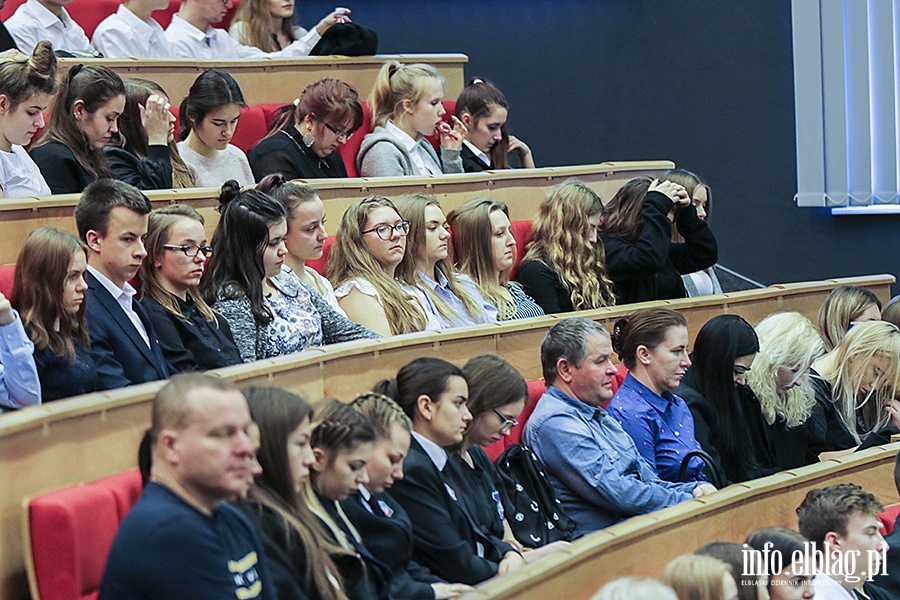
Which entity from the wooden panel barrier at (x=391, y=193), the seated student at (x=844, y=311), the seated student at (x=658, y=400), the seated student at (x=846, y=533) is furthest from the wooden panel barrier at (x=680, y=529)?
the wooden panel barrier at (x=391, y=193)

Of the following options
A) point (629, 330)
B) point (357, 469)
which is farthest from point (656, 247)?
point (357, 469)

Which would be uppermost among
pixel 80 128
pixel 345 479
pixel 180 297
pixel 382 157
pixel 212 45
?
pixel 212 45

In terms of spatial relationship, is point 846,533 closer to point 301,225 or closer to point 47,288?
point 301,225

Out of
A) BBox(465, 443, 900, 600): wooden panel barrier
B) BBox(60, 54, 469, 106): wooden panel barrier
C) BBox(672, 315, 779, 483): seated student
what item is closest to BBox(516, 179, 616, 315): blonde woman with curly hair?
BBox(672, 315, 779, 483): seated student

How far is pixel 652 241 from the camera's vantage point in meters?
2.33

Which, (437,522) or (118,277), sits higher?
(118,277)

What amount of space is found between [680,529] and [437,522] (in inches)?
11.6

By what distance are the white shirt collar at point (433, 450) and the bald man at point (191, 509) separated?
43 cm

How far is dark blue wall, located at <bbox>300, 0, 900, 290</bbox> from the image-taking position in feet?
11.0

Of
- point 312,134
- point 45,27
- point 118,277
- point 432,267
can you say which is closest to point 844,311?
point 432,267

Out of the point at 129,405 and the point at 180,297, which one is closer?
the point at 129,405

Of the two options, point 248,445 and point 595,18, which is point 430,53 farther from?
point 248,445

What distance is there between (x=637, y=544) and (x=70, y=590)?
62 centimetres

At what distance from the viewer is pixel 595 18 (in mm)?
3400
